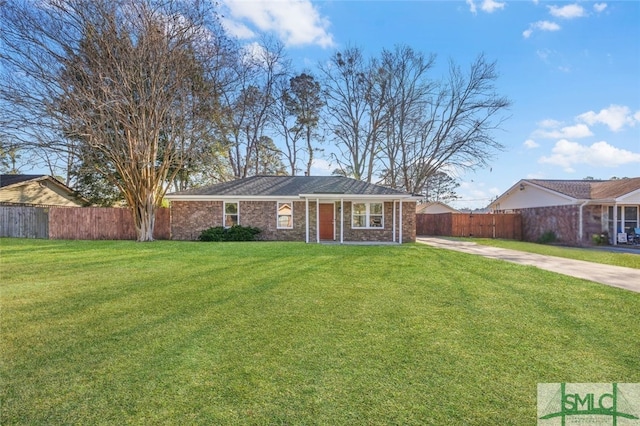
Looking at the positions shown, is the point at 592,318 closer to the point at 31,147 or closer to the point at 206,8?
the point at 206,8

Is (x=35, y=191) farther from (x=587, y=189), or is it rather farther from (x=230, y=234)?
(x=587, y=189)

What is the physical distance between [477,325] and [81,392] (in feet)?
13.6

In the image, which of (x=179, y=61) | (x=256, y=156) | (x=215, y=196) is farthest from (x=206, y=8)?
(x=256, y=156)

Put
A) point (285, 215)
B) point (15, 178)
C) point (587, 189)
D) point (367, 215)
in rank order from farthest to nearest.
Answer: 1. point (15, 178)
2. point (587, 189)
3. point (285, 215)
4. point (367, 215)

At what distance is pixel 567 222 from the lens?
17.9m

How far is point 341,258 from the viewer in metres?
9.87

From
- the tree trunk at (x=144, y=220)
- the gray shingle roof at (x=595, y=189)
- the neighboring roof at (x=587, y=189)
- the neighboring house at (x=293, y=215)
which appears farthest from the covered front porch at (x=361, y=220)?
the gray shingle roof at (x=595, y=189)

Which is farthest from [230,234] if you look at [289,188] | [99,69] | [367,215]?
[99,69]

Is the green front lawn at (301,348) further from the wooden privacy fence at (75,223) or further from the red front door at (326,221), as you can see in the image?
the wooden privacy fence at (75,223)

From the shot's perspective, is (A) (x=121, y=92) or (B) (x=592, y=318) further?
(A) (x=121, y=92)

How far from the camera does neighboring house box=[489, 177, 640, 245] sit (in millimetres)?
17000

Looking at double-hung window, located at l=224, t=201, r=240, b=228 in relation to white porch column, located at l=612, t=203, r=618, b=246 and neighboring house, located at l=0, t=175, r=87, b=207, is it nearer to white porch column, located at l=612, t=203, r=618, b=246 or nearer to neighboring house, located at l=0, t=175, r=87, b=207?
neighboring house, located at l=0, t=175, r=87, b=207

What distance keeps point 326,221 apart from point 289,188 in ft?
9.47

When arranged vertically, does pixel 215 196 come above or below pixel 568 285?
above
